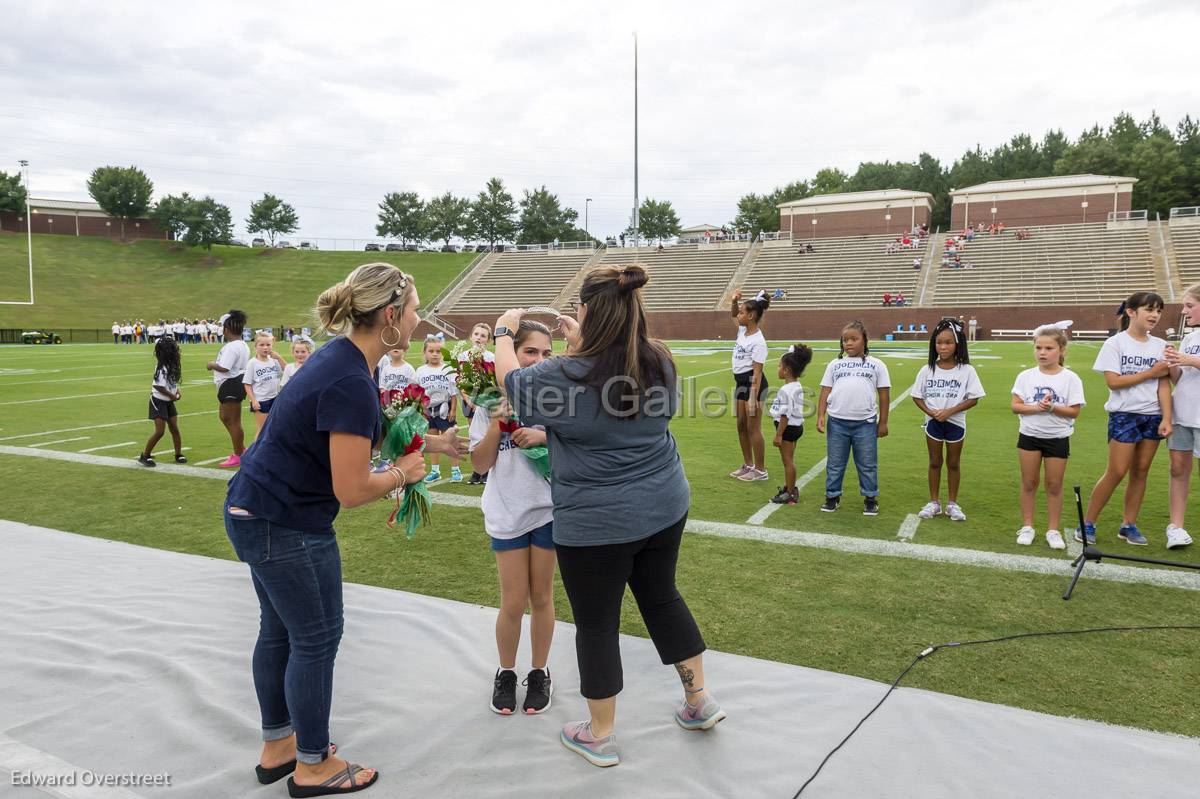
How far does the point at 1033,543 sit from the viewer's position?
5.72 metres

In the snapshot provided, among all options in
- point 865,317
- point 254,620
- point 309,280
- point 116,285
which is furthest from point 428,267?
point 254,620

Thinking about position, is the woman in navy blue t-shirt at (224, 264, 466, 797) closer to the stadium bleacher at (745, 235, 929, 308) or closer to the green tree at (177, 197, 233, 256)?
the stadium bleacher at (745, 235, 929, 308)

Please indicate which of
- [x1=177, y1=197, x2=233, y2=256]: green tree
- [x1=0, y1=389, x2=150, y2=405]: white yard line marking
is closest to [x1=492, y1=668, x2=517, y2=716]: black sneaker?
[x1=0, y1=389, x2=150, y2=405]: white yard line marking

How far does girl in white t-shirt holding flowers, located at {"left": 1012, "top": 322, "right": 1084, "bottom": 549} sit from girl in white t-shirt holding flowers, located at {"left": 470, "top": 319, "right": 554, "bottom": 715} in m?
4.33

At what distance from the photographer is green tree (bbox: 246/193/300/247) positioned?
3024 inches

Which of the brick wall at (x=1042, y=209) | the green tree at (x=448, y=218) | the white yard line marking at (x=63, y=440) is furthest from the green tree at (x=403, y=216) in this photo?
the white yard line marking at (x=63, y=440)

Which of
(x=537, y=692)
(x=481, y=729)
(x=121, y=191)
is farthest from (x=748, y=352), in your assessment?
(x=121, y=191)

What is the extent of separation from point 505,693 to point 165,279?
7083 centimetres

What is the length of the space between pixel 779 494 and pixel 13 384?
69.5 feet

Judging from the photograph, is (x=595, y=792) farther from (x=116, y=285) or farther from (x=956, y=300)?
(x=116, y=285)

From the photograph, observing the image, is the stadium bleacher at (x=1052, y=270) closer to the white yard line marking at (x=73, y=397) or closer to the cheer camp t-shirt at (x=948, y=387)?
the cheer camp t-shirt at (x=948, y=387)

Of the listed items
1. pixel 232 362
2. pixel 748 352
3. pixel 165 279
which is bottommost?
pixel 232 362

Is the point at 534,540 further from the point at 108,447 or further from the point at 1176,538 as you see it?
the point at 108,447

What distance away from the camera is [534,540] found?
3205 millimetres
